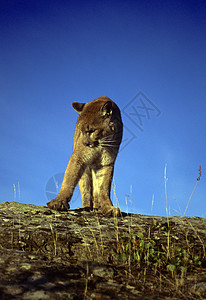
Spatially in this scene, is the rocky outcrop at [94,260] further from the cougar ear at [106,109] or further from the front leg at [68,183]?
the cougar ear at [106,109]

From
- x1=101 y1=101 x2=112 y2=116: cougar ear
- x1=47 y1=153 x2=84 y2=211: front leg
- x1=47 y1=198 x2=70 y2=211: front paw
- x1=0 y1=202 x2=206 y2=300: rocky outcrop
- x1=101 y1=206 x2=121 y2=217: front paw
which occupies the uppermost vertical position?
x1=101 y1=101 x2=112 y2=116: cougar ear

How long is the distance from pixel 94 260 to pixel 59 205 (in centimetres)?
193

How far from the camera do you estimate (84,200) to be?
19.4ft

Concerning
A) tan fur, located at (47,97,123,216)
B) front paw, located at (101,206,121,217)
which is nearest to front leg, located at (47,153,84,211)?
tan fur, located at (47,97,123,216)

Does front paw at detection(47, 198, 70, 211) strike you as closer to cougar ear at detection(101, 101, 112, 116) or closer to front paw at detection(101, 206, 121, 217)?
front paw at detection(101, 206, 121, 217)

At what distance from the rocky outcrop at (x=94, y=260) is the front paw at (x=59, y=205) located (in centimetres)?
42

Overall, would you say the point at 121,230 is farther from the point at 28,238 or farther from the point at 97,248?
the point at 28,238

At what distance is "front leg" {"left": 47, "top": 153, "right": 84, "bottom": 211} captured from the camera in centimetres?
450

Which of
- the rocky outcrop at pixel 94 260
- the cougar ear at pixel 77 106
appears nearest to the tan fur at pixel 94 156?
the cougar ear at pixel 77 106

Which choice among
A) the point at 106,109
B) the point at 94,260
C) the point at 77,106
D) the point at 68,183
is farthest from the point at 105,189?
the point at 94,260

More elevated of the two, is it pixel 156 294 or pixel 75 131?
pixel 75 131

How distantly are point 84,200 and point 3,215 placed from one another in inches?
89.6

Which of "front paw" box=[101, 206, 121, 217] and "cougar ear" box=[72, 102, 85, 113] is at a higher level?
"cougar ear" box=[72, 102, 85, 113]

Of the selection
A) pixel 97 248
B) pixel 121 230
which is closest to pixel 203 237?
pixel 121 230
